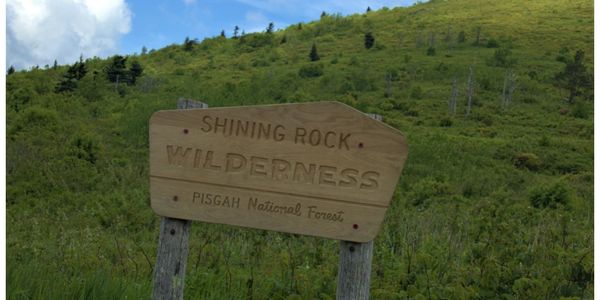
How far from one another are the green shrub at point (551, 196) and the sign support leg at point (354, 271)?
37.1ft

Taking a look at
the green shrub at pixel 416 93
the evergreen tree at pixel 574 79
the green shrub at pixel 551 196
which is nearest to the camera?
the green shrub at pixel 551 196

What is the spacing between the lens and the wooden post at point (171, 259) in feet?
9.16

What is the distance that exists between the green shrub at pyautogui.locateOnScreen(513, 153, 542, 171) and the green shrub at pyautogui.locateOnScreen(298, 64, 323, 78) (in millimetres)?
22923

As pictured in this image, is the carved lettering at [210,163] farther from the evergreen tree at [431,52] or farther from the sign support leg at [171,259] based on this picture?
the evergreen tree at [431,52]

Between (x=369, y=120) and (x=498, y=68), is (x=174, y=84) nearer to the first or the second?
(x=498, y=68)

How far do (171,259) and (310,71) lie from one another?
41258 millimetres

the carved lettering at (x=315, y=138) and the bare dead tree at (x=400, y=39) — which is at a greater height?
the bare dead tree at (x=400, y=39)

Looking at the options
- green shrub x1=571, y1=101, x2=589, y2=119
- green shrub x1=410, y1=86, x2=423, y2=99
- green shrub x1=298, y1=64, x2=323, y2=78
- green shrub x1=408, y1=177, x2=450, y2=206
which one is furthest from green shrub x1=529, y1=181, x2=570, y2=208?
green shrub x1=298, y1=64, x2=323, y2=78

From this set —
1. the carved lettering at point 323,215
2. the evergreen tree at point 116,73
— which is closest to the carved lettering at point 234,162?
the carved lettering at point 323,215

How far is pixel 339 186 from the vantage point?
2600 millimetres

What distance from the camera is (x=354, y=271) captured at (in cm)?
264

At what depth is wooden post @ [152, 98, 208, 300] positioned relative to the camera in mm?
2791

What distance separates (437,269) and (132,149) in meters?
20.6

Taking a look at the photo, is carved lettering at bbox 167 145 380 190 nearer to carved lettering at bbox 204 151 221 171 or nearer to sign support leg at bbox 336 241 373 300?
carved lettering at bbox 204 151 221 171
